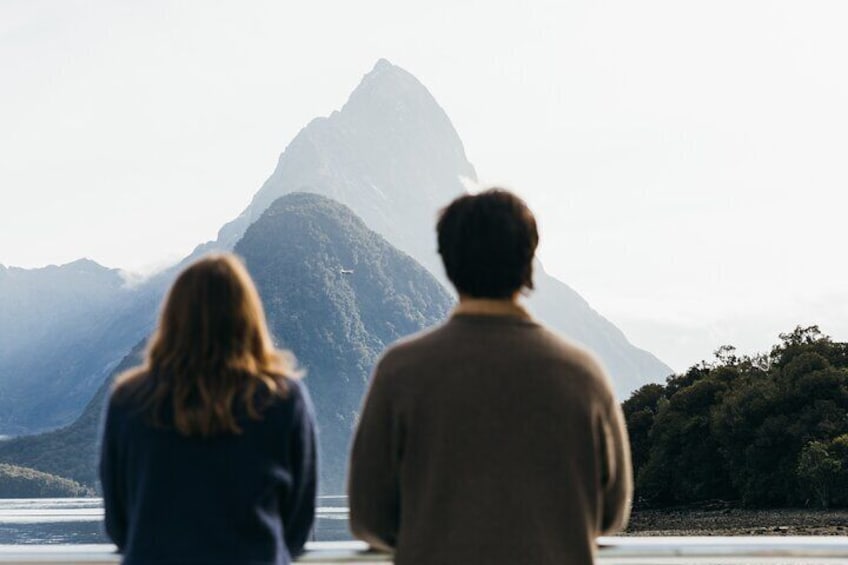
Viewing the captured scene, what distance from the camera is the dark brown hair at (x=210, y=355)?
2.33 metres

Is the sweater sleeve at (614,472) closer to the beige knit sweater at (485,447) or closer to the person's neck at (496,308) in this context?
the beige knit sweater at (485,447)

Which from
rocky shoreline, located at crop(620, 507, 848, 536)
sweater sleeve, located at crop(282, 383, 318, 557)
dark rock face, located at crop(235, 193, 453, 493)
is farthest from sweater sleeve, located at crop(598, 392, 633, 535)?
dark rock face, located at crop(235, 193, 453, 493)

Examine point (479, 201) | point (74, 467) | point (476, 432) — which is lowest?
point (74, 467)

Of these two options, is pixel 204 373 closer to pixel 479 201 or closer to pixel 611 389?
pixel 479 201

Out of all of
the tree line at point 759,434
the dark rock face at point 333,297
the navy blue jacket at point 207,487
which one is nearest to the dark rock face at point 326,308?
the dark rock face at point 333,297

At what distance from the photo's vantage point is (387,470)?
239cm

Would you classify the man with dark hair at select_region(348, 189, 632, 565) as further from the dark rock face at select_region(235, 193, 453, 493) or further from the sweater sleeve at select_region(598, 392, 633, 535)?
the dark rock face at select_region(235, 193, 453, 493)

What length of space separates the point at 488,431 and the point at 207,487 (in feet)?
1.83

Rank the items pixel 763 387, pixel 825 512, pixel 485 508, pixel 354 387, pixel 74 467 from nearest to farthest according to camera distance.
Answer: pixel 485 508
pixel 825 512
pixel 763 387
pixel 74 467
pixel 354 387

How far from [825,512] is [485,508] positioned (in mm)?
48688

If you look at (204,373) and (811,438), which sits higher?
(204,373)

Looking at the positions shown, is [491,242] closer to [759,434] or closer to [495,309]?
[495,309]

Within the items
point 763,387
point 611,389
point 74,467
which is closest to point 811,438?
point 763,387

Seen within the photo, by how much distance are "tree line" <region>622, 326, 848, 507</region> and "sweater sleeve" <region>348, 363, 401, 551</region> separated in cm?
4809
